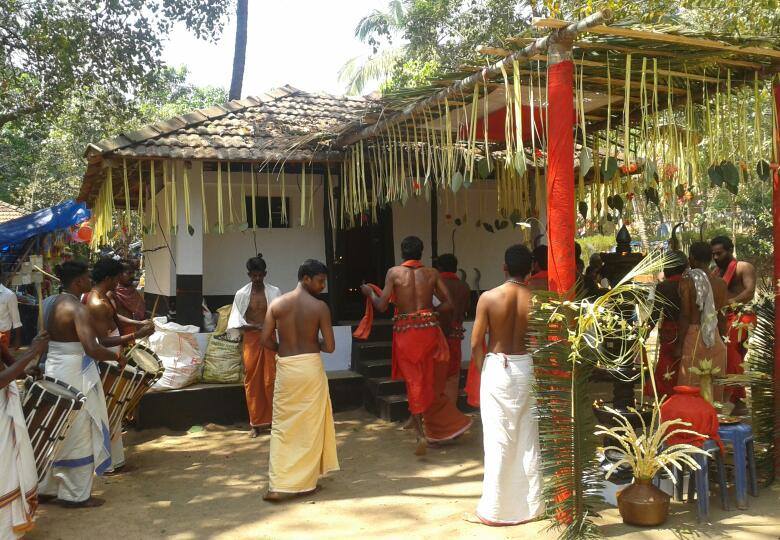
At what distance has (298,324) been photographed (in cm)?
512

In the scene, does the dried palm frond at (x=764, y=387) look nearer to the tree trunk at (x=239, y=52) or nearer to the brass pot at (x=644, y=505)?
the brass pot at (x=644, y=505)

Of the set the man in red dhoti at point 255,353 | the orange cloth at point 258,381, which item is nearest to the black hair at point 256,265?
the man in red dhoti at point 255,353

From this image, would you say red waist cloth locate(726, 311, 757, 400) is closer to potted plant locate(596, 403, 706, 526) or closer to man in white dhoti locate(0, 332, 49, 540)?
potted plant locate(596, 403, 706, 526)

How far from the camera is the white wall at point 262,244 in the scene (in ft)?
29.5

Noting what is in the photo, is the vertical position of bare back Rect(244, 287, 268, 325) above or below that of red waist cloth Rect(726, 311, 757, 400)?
above

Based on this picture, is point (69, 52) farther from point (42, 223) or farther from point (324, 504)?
point (324, 504)

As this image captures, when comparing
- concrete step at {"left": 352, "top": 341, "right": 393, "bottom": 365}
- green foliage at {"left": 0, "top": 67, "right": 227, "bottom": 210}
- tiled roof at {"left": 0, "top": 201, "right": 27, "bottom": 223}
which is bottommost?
concrete step at {"left": 352, "top": 341, "right": 393, "bottom": 365}

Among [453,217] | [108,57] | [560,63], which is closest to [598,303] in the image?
[560,63]

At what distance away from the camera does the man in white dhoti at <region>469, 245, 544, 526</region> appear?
171 inches

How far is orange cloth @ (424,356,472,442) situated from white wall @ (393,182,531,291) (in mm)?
3892

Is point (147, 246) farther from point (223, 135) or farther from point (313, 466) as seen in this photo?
point (313, 466)

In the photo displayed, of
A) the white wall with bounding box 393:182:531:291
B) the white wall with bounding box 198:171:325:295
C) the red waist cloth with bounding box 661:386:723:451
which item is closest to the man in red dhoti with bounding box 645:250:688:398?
the red waist cloth with bounding box 661:386:723:451

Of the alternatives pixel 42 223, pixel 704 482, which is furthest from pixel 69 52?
pixel 704 482

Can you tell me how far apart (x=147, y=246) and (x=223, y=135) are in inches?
151
